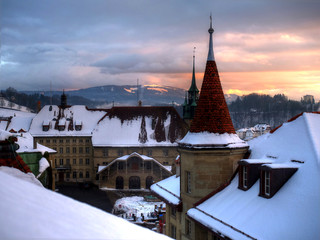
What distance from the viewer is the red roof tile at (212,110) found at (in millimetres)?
17219

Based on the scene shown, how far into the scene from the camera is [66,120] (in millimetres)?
64625

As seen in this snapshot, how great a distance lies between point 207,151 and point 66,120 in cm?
5140

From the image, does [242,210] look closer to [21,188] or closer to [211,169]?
[211,169]

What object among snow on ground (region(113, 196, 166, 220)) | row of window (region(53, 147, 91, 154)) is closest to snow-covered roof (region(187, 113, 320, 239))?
snow on ground (region(113, 196, 166, 220))

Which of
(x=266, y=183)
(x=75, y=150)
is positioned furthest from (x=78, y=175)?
(x=266, y=183)

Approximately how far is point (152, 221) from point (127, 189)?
17.5 m

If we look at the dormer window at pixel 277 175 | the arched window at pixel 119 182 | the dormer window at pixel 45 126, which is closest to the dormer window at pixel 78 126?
the dormer window at pixel 45 126

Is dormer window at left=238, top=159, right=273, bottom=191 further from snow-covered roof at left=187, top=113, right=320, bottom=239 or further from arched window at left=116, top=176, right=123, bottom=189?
arched window at left=116, top=176, right=123, bottom=189

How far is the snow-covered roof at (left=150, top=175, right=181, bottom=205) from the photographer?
19031mm

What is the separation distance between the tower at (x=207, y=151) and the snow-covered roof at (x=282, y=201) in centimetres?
68

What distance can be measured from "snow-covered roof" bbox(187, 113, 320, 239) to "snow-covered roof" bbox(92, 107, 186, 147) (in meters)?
42.6

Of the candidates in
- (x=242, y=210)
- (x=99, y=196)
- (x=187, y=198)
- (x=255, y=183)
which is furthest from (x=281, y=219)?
(x=99, y=196)

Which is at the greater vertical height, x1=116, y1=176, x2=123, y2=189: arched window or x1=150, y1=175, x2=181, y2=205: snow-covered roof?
x1=150, y1=175, x2=181, y2=205: snow-covered roof

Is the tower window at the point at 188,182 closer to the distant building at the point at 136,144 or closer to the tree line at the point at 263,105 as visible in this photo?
the distant building at the point at 136,144
